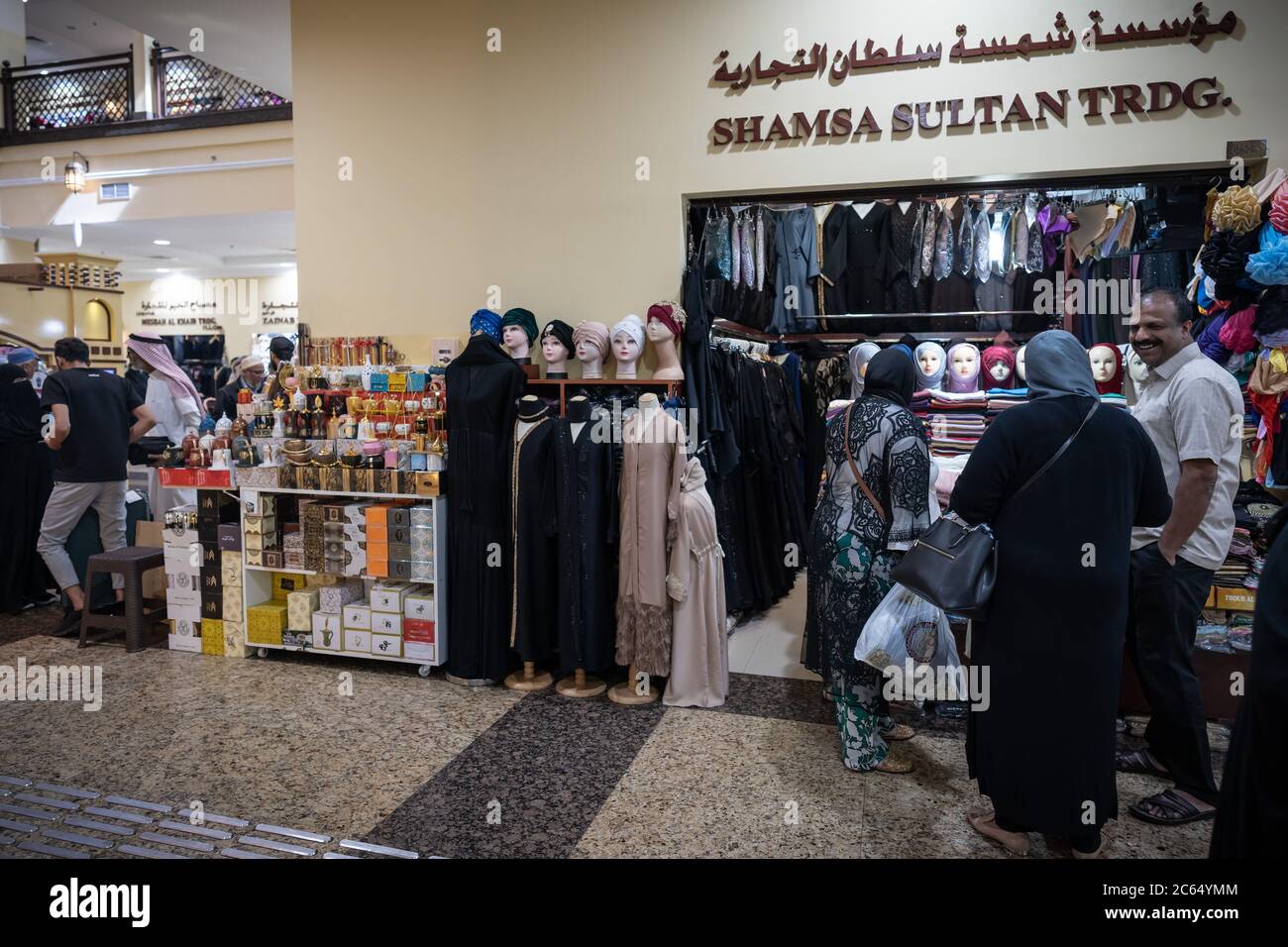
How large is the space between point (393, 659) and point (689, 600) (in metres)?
1.68

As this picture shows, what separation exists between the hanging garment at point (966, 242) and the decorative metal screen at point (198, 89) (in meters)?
8.01

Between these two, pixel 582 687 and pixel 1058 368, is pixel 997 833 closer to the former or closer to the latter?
pixel 1058 368

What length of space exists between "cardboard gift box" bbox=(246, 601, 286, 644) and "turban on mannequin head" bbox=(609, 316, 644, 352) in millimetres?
2417

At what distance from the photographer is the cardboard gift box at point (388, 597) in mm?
4340

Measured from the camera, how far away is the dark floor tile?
271cm

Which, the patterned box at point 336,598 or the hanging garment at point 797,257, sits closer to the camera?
the patterned box at point 336,598

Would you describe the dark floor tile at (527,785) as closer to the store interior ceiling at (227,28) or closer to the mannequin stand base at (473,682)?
the mannequin stand base at (473,682)

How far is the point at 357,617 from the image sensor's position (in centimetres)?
444

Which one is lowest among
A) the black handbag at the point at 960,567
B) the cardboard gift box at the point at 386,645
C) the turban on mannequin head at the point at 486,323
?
the cardboard gift box at the point at 386,645

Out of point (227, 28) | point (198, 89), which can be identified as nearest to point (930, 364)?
point (227, 28)

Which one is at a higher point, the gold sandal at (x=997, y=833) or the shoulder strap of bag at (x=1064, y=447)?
the shoulder strap of bag at (x=1064, y=447)

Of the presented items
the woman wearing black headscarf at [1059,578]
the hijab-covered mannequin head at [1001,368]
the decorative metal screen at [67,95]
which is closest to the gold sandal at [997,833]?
the woman wearing black headscarf at [1059,578]

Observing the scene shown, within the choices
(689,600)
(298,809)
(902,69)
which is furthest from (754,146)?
(298,809)

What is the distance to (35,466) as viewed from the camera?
576cm
